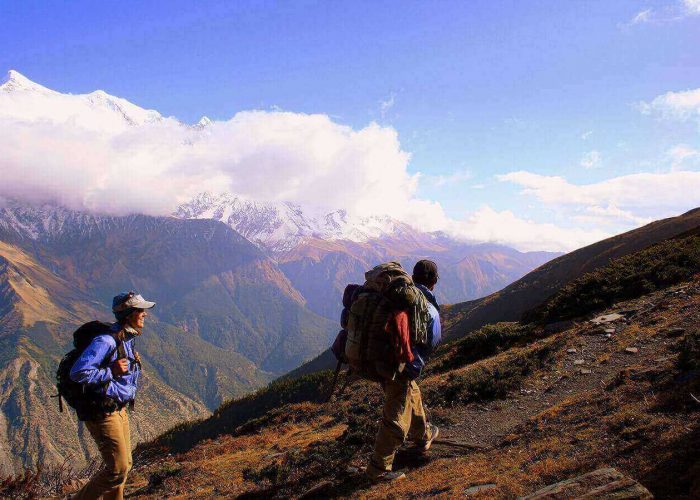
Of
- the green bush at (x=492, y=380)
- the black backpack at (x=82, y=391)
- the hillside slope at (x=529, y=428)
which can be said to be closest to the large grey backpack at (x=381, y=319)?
the hillside slope at (x=529, y=428)

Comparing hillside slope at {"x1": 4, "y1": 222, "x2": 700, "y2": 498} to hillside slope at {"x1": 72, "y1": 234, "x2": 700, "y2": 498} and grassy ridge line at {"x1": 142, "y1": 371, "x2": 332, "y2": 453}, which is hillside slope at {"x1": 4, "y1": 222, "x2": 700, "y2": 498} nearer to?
hillside slope at {"x1": 72, "y1": 234, "x2": 700, "y2": 498}

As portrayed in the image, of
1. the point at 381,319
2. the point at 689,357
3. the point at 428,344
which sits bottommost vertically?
the point at 689,357

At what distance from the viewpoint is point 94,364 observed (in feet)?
22.7

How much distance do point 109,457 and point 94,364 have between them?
170 centimetres

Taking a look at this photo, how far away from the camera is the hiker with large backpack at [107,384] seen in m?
6.95

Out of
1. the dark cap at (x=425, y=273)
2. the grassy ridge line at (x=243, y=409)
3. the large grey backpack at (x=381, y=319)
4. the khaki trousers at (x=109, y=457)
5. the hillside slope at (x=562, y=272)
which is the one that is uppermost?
the dark cap at (x=425, y=273)

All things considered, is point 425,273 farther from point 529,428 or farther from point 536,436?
point 529,428

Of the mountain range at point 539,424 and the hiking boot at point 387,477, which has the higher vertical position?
the hiking boot at point 387,477

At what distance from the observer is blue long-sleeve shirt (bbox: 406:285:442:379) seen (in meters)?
7.36

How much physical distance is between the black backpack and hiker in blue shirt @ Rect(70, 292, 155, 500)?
5 cm

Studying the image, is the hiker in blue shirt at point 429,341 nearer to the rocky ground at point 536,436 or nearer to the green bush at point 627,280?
the rocky ground at point 536,436

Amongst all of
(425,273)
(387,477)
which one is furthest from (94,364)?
(425,273)

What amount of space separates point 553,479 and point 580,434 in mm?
1915

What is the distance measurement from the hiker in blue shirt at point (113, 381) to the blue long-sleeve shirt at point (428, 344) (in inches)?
185
